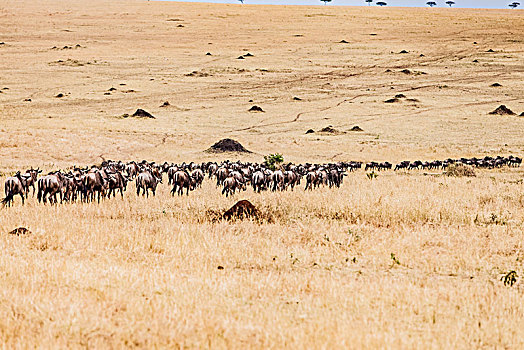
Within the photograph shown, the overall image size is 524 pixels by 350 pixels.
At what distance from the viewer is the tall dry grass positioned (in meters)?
5.82

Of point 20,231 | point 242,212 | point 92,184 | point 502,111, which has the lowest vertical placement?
point 502,111

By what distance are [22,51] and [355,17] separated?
8415cm

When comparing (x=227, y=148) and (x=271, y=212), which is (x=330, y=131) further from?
(x=271, y=212)

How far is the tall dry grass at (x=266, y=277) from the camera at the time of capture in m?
5.82

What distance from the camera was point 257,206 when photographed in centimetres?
1430

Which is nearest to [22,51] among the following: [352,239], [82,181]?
[82,181]

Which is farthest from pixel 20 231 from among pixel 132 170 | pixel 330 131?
pixel 330 131

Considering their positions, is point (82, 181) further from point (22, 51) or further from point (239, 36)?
point (239, 36)

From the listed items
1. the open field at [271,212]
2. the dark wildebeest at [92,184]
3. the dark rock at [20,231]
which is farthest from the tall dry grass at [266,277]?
the dark wildebeest at [92,184]

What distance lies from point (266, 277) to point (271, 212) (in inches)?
219

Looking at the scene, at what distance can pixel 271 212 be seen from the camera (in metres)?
13.7

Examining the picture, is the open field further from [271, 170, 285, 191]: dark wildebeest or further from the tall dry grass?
[271, 170, 285, 191]: dark wildebeest

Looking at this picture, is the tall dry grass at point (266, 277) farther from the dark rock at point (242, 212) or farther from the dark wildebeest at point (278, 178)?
the dark wildebeest at point (278, 178)

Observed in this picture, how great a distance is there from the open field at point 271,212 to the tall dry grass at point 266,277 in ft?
0.13
